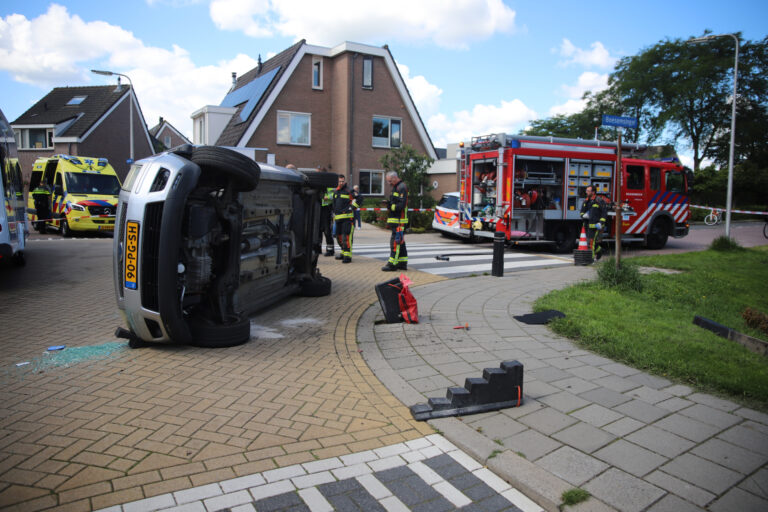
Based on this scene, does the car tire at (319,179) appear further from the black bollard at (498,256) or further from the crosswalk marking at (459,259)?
the black bollard at (498,256)

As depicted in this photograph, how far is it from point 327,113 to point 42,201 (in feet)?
52.1

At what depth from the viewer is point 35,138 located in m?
40.1

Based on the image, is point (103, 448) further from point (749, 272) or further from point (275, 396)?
point (749, 272)

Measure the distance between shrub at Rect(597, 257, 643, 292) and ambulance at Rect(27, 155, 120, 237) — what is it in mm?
15670

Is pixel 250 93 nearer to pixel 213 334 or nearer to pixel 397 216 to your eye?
pixel 397 216

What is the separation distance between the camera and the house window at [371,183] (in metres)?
30.6

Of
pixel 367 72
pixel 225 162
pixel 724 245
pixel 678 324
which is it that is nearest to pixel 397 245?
pixel 678 324

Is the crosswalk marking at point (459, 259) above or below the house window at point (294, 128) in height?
below

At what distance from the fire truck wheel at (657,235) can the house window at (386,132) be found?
56.7ft

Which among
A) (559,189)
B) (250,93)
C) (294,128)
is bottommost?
(559,189)

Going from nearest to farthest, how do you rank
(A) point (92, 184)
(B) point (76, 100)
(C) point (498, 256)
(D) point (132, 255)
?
(D) point (132, 255), (C) point (498, 256), (A) point (92, 184), (B) point (76, 100)

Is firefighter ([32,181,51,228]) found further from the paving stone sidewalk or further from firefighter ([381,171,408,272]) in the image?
the paving stone sidewalk

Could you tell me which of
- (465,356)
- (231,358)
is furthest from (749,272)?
(231,358)

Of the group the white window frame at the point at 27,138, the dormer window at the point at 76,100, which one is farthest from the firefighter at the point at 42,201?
the dormer window at the point at 76,100
